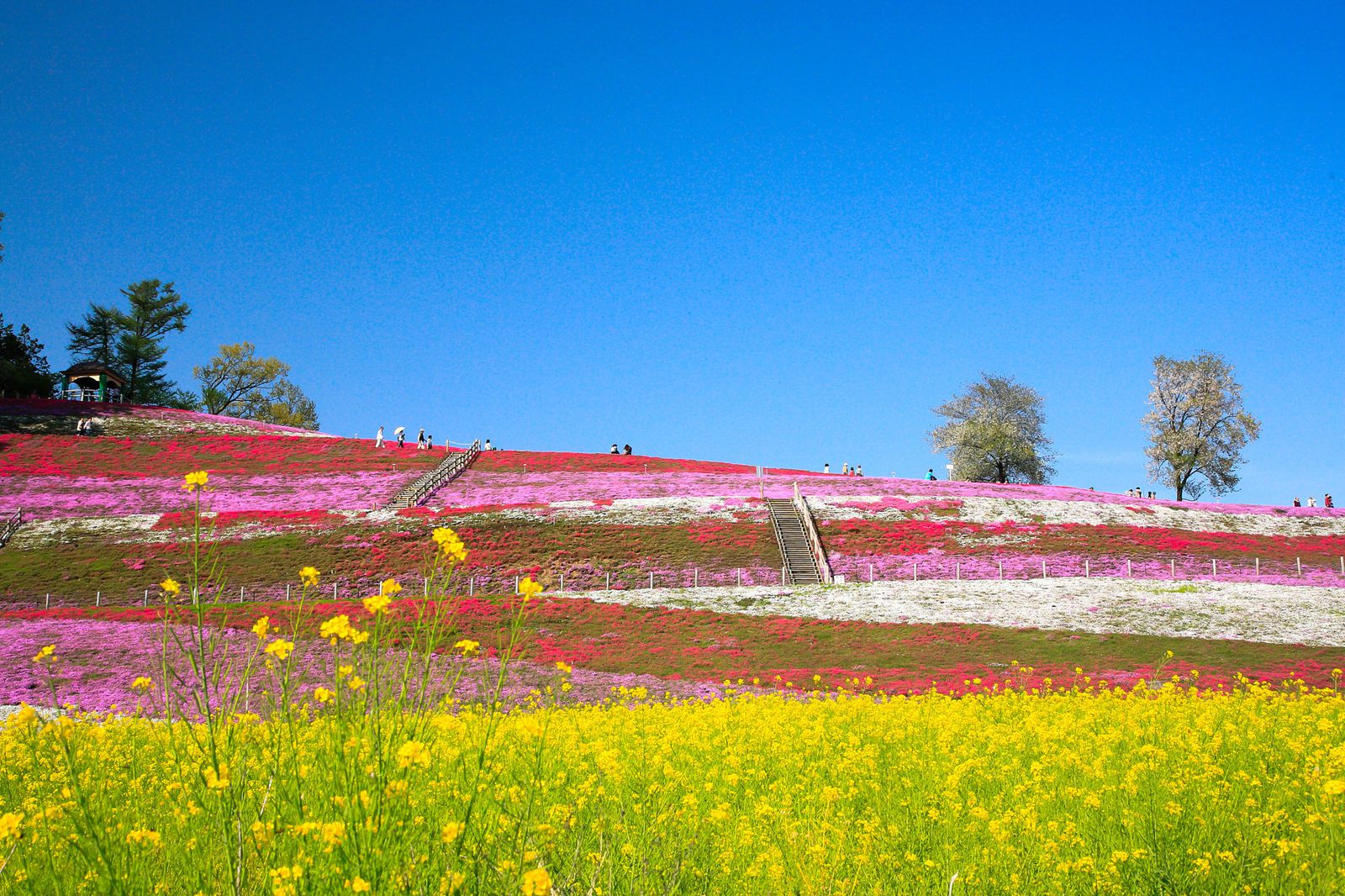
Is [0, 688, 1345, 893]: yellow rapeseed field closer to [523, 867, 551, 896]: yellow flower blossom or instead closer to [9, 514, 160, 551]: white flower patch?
[523, 867, 551, 896]: yellow flower blossom

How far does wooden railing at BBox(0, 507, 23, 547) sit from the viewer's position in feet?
145

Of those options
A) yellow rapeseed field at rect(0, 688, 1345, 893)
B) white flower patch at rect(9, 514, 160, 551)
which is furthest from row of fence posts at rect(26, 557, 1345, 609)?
yellow rapeseed field at rect(0, 688, 1345, 893)

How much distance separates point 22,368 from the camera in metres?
81.2

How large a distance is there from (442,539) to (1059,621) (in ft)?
98.4

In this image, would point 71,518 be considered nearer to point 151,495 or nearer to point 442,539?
point 151,495

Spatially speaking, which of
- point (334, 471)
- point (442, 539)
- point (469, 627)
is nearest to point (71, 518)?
point (334, 471)

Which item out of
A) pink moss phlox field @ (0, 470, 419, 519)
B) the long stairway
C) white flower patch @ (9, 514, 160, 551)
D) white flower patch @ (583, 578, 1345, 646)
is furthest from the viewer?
pink moss phlox field @ (0, 470, 419, 519)

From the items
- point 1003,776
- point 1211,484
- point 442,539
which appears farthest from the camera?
point 1211,484

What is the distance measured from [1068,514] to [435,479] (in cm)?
3730

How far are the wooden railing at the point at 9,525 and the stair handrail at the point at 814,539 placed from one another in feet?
126

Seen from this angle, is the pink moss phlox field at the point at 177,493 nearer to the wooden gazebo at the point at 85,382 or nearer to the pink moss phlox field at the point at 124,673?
the pink moss phlox field at the point at 124,673

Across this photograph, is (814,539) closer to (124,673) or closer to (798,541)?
(798,541)

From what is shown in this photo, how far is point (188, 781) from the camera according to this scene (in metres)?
5.79

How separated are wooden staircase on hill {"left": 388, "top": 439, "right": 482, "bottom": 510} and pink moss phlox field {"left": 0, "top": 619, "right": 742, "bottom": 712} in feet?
73.9
